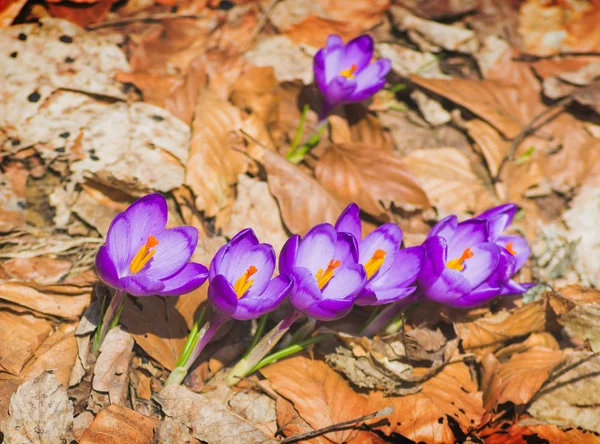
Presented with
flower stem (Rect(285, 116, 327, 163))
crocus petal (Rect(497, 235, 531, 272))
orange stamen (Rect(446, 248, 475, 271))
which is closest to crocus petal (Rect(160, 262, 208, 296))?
orange stamen (Rect(446, 248, 475, 271))

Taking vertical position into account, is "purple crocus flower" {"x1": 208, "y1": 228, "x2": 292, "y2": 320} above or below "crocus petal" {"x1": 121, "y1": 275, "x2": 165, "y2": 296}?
below

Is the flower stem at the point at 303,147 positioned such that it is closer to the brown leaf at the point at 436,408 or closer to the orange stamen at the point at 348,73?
the orange stamen at the point at 348,73

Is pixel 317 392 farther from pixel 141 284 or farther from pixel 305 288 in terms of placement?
pixel 141 284

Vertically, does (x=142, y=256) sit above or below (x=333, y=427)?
above

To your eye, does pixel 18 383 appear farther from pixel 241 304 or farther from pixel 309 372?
pixel 309 372

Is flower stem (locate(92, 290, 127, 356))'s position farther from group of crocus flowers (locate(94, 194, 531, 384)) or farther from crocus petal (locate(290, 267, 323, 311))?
crocus petal (locate(290, 267, 323, 311))

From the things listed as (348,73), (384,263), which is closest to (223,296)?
(384,263)
